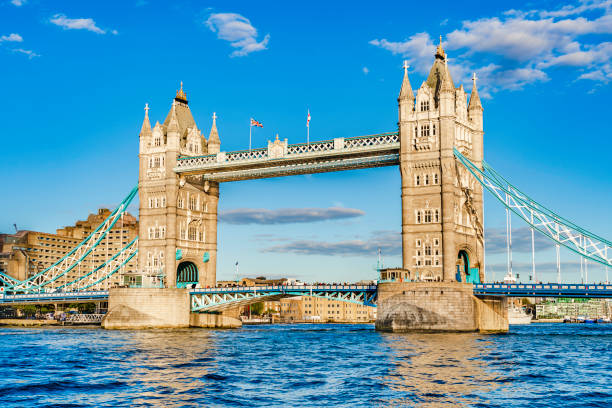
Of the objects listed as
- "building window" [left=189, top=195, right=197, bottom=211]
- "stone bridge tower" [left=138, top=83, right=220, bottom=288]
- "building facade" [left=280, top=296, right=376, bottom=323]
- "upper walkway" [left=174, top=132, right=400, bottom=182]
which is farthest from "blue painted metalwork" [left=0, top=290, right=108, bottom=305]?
"building facade" [left=280, top=296, right=376, bottom=323]

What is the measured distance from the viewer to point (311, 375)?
138ft

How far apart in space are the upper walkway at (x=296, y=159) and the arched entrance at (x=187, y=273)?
42.5 ft

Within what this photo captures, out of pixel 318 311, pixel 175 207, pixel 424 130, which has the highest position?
pixel 424 130

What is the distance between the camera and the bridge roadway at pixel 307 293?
73750 millimetres

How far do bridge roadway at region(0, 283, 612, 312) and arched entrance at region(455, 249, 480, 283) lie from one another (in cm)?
628

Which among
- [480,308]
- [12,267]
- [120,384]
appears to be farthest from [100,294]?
[12,267]

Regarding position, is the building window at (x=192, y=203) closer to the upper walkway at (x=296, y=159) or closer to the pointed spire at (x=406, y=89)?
the upper walkway at (x=296, y=159)

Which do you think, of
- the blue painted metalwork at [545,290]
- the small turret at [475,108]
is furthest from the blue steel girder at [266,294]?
the small turret at [475,108]

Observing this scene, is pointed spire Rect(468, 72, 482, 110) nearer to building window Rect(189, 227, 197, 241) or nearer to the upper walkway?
the upper walkway

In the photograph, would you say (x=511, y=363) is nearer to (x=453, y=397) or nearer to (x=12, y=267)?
(x=453, y=397)

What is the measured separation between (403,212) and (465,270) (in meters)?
10.9

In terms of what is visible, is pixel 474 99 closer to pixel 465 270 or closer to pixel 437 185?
pixel 437 185

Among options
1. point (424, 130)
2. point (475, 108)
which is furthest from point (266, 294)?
point (475, 108)

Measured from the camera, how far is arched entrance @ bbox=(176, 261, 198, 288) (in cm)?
10731
